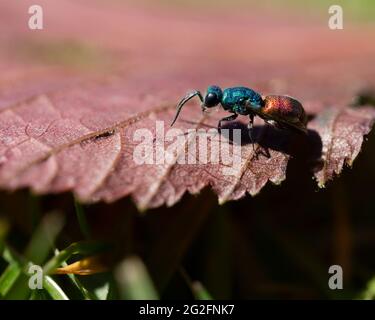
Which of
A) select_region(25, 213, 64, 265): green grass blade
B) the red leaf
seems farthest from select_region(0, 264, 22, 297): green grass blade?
the red leaf

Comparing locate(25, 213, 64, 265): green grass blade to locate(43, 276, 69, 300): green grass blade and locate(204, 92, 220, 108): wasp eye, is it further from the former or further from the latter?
locate(204, 92, 220, 108): wasp eye

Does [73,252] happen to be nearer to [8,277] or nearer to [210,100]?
[8,277]

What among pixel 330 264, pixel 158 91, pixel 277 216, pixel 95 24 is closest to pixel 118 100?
pixel 158 91

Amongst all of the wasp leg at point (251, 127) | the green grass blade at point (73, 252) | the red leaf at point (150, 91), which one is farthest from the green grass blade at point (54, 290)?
the wasp leg at point (251, 127)

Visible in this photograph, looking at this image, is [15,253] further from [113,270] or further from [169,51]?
[169,51]

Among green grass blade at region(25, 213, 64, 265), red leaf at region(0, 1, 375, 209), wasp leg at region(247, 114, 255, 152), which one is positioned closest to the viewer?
red leaf at region(0, 1, 375, 209)

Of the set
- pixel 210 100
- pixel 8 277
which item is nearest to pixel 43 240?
pixel 8 277
